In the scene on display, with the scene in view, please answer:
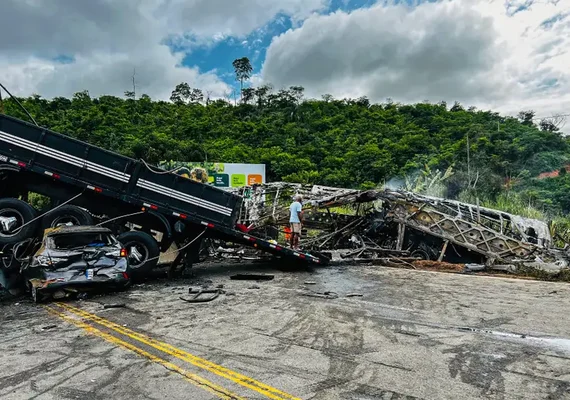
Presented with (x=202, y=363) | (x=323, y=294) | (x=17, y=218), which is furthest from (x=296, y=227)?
(x=202, y=363)

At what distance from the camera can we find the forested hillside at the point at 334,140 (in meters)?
35.6

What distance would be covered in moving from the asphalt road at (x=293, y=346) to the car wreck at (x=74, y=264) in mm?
354

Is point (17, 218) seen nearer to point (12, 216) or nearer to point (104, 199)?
point (12, 216)

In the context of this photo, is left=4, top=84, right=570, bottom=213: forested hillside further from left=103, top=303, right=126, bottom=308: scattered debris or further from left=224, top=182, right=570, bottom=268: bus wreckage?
left=103, top=303, right=126, bottom=308: scattered debris

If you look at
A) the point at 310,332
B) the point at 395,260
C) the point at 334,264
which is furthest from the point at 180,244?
the point at 395,260

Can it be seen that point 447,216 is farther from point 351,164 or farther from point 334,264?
point 351,164

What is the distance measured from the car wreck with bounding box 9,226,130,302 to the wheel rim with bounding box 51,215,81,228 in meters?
0.99

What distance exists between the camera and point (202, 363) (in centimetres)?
455

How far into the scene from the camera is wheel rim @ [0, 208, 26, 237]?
9.01m

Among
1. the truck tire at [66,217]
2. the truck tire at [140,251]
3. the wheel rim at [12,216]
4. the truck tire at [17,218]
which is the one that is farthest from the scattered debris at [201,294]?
the wheel rim at [12,216]

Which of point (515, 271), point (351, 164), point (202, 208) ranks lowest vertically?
point (515, 271)

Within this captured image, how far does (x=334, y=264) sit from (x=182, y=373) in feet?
30.6

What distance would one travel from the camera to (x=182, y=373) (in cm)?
426

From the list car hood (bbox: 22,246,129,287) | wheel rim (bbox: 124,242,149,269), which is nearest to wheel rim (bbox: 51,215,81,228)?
wheel rim (bbox: 124,242,149,269)
